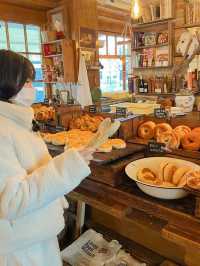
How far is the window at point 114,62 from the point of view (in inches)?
238

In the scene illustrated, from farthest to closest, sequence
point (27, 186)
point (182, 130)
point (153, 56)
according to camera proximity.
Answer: point (153, 56), point (182, 130), point (27, 186)

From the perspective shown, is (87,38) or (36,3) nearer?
(36,3)

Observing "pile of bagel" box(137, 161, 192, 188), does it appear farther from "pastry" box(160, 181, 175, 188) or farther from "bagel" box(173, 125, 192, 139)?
"bagel" box(173, 125, 192, 139)

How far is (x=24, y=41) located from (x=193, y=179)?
463 cm

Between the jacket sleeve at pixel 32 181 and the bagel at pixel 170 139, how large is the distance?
0.69 metres

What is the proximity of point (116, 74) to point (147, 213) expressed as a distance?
18.9 ft

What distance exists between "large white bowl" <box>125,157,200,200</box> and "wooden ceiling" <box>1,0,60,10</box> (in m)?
4.18

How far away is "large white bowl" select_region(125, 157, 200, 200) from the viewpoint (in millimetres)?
957

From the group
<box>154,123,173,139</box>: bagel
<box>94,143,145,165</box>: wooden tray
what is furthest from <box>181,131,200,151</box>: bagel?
<box>94,143,145,165</box>: wooden tray

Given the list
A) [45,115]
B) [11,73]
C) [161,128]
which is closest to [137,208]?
[161,128]

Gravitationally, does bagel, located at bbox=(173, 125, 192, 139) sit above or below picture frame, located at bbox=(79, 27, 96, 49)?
below

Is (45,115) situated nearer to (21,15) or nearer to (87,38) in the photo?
(87,38)

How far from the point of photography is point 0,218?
2.51ft

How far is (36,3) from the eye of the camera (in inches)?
174
